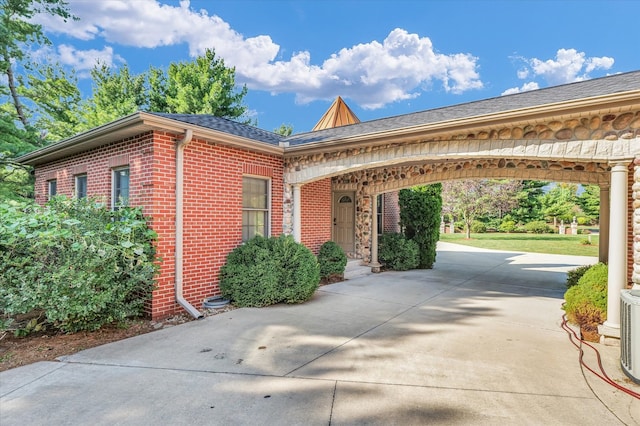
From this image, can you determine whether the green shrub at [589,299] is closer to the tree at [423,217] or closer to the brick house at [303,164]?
the brick house at [303,164]

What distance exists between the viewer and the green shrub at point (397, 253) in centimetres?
1065

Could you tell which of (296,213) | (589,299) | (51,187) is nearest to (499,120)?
(589,299)

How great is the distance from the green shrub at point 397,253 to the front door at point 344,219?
1.05m

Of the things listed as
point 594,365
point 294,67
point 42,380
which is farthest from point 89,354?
point 294,67

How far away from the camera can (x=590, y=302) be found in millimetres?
4859

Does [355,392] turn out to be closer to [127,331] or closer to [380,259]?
[127,331]

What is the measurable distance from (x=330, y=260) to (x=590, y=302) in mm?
5360

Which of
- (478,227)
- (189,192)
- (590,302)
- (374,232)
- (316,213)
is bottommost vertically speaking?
(590,302)

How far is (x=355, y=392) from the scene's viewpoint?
3029 millimetres

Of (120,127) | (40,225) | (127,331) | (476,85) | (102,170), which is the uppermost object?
(476,85)

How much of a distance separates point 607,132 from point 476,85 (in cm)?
4453

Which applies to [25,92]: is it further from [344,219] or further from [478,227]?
[478,227]

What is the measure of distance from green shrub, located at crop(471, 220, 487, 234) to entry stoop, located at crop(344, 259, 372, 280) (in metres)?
24.8

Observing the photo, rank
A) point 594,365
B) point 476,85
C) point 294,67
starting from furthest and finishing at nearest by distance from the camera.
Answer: point 476,85 → point 294,67 → point 594,365
